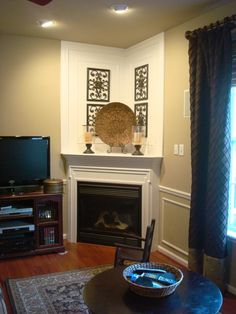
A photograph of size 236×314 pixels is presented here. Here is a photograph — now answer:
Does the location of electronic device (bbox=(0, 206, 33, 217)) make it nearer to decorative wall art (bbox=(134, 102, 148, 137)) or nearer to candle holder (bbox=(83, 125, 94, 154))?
candle holder (bbox=(83, 125, 94, 154))

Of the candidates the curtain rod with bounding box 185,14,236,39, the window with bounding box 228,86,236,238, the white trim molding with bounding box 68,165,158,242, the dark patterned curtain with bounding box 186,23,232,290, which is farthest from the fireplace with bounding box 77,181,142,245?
the curtain rod with bounding box 185,14,236,39

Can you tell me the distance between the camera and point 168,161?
3.82 meters

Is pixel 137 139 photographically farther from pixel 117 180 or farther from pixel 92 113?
pixel 92 113

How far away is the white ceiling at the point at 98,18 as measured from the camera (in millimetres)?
3004

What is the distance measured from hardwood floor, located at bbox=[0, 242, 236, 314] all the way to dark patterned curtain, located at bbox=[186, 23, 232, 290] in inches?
30.9

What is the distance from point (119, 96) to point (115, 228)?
1.79 m

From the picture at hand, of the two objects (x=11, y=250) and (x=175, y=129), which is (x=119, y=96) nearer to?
(x=175, y=129)

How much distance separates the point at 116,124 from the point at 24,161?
4.07 ft

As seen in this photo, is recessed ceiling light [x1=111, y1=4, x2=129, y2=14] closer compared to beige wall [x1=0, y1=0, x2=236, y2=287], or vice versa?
recessed ceiling light [x1=111, y1=4, x2=129, y2=14]

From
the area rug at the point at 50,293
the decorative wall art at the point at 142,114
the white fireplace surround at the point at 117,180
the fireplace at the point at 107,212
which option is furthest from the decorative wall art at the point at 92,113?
the area rug at the point at 50,293

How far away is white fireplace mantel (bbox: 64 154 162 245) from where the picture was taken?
13.0 feet

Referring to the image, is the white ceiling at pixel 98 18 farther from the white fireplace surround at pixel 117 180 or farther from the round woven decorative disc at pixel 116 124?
the white fireplace surround at pixel 117 180

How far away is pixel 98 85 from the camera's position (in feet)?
14.6

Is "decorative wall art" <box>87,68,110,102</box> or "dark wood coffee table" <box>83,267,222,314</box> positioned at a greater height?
"decorative wall art" <box>87,68,110,102</box>
